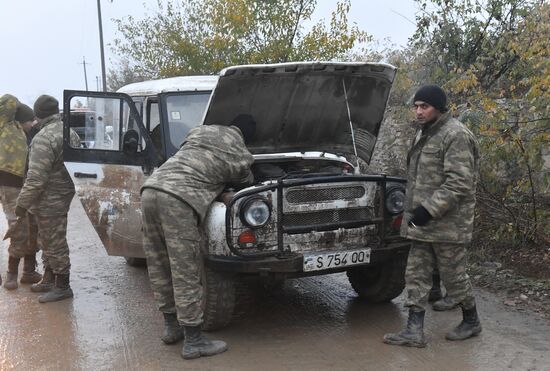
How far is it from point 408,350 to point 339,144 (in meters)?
2.43

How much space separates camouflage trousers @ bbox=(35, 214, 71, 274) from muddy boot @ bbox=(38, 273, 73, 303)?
0.08 m

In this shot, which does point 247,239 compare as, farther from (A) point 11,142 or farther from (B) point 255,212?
(A) point 11,142

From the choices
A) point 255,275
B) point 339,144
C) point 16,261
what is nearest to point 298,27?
point 339,144

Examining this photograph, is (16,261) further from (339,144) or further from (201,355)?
(339,144)

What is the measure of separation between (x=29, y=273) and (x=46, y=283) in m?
0.49

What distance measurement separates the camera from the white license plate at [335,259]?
14.0 feet

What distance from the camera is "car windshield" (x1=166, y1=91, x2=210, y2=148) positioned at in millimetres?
5449

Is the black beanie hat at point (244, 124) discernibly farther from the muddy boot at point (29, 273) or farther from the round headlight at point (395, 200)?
the muddy boot at point (29, 273)

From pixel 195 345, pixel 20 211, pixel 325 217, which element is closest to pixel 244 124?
pixel 325 217

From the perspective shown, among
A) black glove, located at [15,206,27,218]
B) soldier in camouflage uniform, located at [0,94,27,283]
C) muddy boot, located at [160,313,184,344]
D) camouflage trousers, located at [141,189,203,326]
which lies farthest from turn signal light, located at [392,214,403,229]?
soldier in camouflage uniform, located at [0,94,27,283]

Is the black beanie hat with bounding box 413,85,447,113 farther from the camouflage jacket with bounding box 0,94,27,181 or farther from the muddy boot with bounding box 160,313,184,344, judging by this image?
the camouflage jacket with bounding box 0,94,27,181

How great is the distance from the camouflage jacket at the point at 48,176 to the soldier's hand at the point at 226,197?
74.4 inches

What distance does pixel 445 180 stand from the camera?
13.3 feet

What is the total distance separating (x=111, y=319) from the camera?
5.11 meters
